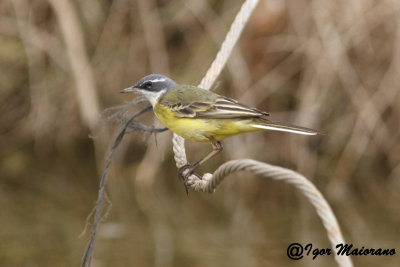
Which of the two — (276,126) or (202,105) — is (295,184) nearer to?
(276,126)

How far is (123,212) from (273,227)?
2.25 m

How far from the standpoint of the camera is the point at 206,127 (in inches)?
160

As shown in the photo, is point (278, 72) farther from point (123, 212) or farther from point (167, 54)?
point (123, 212)

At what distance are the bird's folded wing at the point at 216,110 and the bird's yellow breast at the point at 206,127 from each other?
0.03 metres

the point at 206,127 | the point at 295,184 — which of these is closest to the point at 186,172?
the point at 206,127

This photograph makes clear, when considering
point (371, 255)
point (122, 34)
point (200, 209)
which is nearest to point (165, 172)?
point (200, 209)

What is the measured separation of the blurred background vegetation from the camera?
30.3 feet

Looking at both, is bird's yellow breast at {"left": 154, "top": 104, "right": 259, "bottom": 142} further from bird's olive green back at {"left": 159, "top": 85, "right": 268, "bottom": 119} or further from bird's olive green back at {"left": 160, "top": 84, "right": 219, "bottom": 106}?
bird's olive green back at {"left": 160, "top": 84, "right": 219, "bottom": 106}

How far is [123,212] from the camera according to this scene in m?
9.55

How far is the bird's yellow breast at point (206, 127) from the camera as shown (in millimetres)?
3955

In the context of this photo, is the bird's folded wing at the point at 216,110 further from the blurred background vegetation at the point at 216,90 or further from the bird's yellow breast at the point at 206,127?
the blurred background vegetation at the point at 216,90

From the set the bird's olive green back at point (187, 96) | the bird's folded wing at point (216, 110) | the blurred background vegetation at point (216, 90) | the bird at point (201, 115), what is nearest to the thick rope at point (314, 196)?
the bird at point (201, 115)

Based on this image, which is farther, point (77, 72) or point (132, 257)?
point (77, 72)

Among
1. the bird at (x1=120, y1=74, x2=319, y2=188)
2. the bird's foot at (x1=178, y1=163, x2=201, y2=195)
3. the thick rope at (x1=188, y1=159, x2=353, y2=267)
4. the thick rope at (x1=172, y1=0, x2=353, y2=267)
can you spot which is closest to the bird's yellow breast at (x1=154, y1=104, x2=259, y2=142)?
the bird at (x1=120, y1=74, x2=319, y2=188)
